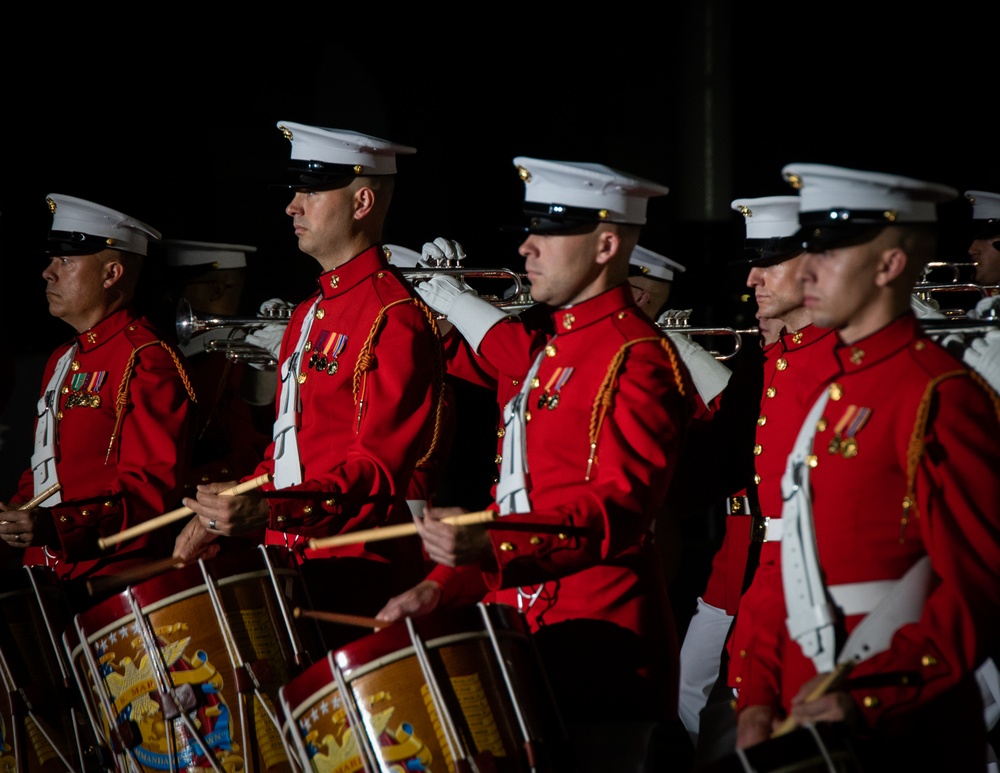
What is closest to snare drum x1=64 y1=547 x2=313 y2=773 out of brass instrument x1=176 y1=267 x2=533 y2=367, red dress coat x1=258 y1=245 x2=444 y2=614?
red dress coat x1=258 y1=245 x2=444 y2=614

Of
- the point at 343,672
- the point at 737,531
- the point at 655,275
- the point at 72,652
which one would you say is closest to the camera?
the point at 343,672

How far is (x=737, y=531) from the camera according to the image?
13.6 ft

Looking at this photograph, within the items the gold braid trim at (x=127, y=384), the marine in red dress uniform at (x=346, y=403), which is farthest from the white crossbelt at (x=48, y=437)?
the marine in red dress uniform at (x=346, y=403)

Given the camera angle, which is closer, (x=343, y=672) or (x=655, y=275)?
(x=343, y=672)

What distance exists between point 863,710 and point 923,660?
13cm

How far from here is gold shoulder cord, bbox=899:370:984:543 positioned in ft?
7.54

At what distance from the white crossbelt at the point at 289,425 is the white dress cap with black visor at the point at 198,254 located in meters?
2.01

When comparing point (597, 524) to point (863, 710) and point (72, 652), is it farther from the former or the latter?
point (72, 652)

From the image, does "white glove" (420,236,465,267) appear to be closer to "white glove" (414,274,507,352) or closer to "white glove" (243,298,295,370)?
"white glove" (414,274,507,352)

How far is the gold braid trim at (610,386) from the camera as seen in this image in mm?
2922

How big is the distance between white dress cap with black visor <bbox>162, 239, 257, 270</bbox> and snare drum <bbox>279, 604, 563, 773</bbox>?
3354mm

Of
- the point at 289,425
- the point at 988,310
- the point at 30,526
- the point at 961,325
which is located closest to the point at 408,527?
the point at 289,425

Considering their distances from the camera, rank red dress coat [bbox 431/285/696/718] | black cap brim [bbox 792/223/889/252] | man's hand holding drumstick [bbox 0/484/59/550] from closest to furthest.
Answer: black cap brim [bbox 792/223/889/252], red dress coat [bbox 431/285/696/718], man's hand holding drumstick [bbox 0/484/59/550]

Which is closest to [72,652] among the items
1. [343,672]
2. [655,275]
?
[343,672]
